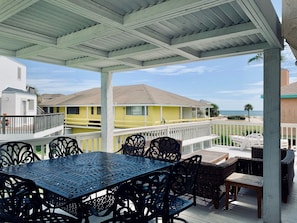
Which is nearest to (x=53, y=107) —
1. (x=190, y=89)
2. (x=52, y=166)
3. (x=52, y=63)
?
(x=52, y=63)

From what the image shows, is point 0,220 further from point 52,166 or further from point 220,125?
point 220,125

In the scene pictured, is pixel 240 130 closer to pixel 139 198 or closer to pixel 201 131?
pixel 201 131

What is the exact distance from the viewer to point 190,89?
42.6m

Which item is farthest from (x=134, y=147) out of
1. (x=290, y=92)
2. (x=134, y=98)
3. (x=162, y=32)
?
(x=134, y=98)

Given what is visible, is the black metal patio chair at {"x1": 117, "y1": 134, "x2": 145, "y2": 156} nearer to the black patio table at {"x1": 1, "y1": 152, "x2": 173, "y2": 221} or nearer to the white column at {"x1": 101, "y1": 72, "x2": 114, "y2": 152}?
the black patio table at {"x1": 1, "y1": 152, "x2": 173, "y2": 221}

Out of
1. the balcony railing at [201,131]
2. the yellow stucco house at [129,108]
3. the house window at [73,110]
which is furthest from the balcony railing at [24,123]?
the house window at [73,110]

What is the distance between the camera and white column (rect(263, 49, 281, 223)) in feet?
9.98

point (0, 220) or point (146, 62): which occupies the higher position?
point (146, 62)

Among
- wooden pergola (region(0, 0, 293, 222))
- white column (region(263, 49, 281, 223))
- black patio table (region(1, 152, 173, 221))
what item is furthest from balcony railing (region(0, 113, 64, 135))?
white column (region(263, 49, 281, 223))

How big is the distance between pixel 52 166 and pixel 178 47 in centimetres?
236

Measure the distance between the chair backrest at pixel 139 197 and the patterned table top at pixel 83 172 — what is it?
0.31m

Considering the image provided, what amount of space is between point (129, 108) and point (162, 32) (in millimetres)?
12452

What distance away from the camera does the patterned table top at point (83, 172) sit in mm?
2067

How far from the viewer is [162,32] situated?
2.88 m
